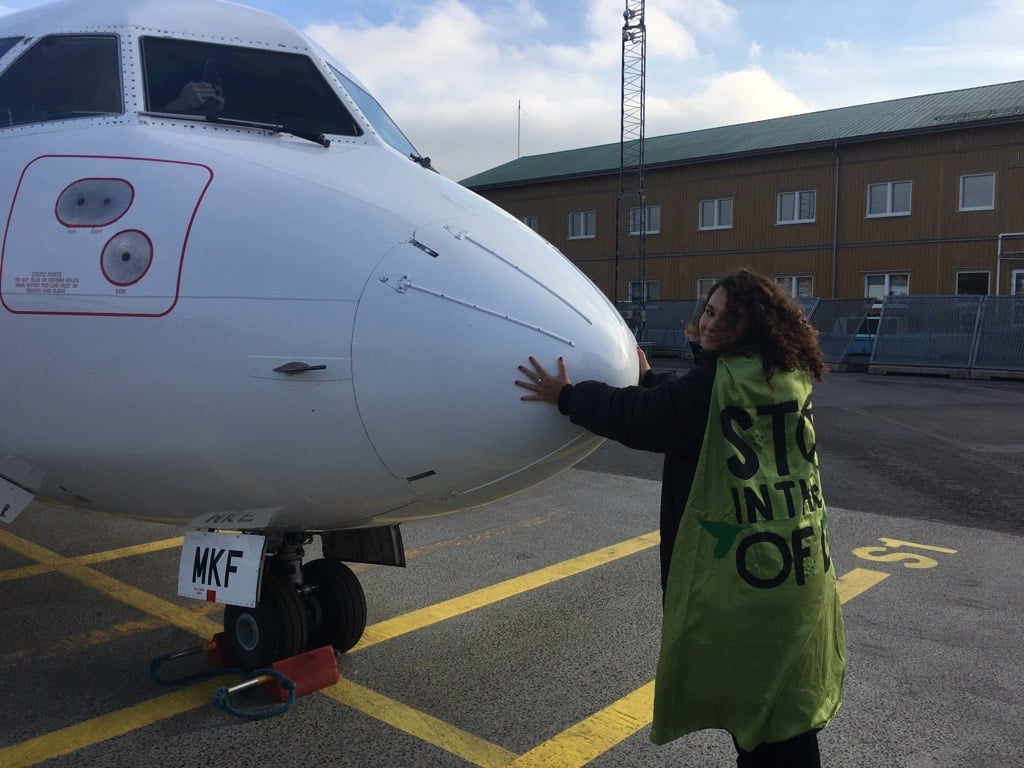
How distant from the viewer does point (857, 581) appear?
590 cm

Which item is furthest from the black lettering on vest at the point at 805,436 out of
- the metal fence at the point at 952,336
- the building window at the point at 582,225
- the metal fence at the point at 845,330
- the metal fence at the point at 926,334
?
the building window at the point at 582,225

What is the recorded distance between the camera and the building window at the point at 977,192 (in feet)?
91.0

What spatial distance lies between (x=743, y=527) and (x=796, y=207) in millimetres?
31538

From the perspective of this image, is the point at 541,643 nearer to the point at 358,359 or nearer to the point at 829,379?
the point at 358,359

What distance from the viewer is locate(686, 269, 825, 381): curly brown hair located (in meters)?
2.66

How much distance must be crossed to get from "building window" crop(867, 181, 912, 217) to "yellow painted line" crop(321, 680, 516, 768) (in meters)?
29.8

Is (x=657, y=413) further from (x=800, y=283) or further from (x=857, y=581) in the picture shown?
(x=800, y=283)

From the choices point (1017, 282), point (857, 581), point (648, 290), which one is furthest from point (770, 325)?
point (648, 290)

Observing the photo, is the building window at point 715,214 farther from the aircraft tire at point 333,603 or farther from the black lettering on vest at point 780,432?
the black lettering on vest at point 780,432

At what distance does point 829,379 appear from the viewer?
71.9 ft

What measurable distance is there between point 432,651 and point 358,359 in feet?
7.66

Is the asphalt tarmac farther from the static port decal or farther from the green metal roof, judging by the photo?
the green metal roof

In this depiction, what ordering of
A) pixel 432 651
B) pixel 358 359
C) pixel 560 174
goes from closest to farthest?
pixel 358 359
pixel 432 651
pixel 560 174

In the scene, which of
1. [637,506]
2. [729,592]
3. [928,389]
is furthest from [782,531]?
[928,389]
